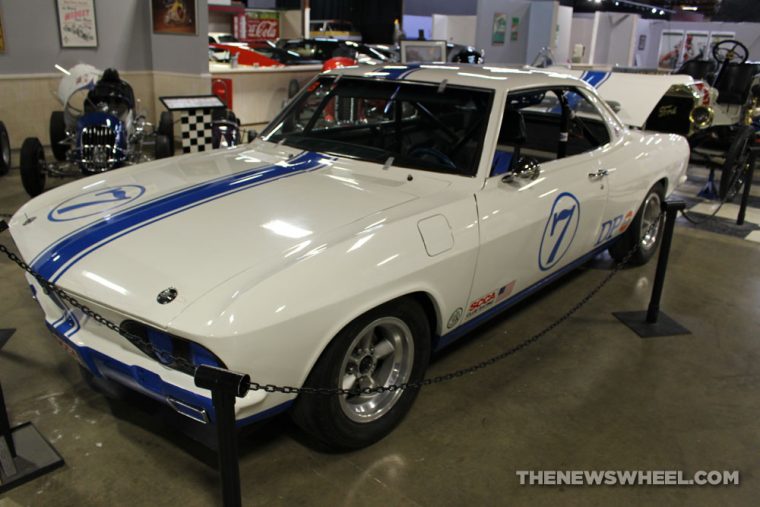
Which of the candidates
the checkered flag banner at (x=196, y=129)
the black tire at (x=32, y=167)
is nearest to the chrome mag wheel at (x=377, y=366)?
the checkered flag banner at (x=196, y=129)

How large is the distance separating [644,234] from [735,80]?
6029 millimetres

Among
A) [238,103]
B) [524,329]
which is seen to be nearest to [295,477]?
[524,329]

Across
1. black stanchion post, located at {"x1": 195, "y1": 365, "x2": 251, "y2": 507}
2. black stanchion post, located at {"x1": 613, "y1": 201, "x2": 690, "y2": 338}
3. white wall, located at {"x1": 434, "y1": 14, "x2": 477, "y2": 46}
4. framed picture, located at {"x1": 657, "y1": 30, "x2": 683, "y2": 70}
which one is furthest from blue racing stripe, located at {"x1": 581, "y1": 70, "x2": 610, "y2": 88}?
framed picture, located at {"x1": 657, "y1": 30, "x2": 683, "y2": 70}

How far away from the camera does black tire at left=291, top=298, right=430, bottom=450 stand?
2.44 meters

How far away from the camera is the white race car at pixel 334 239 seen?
2232 mm

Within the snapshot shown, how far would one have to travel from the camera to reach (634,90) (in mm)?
6801

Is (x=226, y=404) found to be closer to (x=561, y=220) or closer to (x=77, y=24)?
(x=561, y=220)

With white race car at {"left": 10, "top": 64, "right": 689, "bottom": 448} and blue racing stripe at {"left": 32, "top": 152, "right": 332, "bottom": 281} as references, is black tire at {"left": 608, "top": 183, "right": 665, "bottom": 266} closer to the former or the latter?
white race car at {"left": 10, "top": 64, "right": 689, "bottom": 448}

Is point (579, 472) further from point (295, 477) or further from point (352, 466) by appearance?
point (295, 477)

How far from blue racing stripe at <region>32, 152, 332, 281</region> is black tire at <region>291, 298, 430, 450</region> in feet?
3.18

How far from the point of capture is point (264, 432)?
2.87m

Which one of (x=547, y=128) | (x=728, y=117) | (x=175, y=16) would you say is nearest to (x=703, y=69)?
(x=728, y=117)

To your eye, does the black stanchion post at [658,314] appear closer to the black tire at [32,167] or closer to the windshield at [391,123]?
the windshield at [391,123]

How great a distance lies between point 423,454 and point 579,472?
0.67 m
